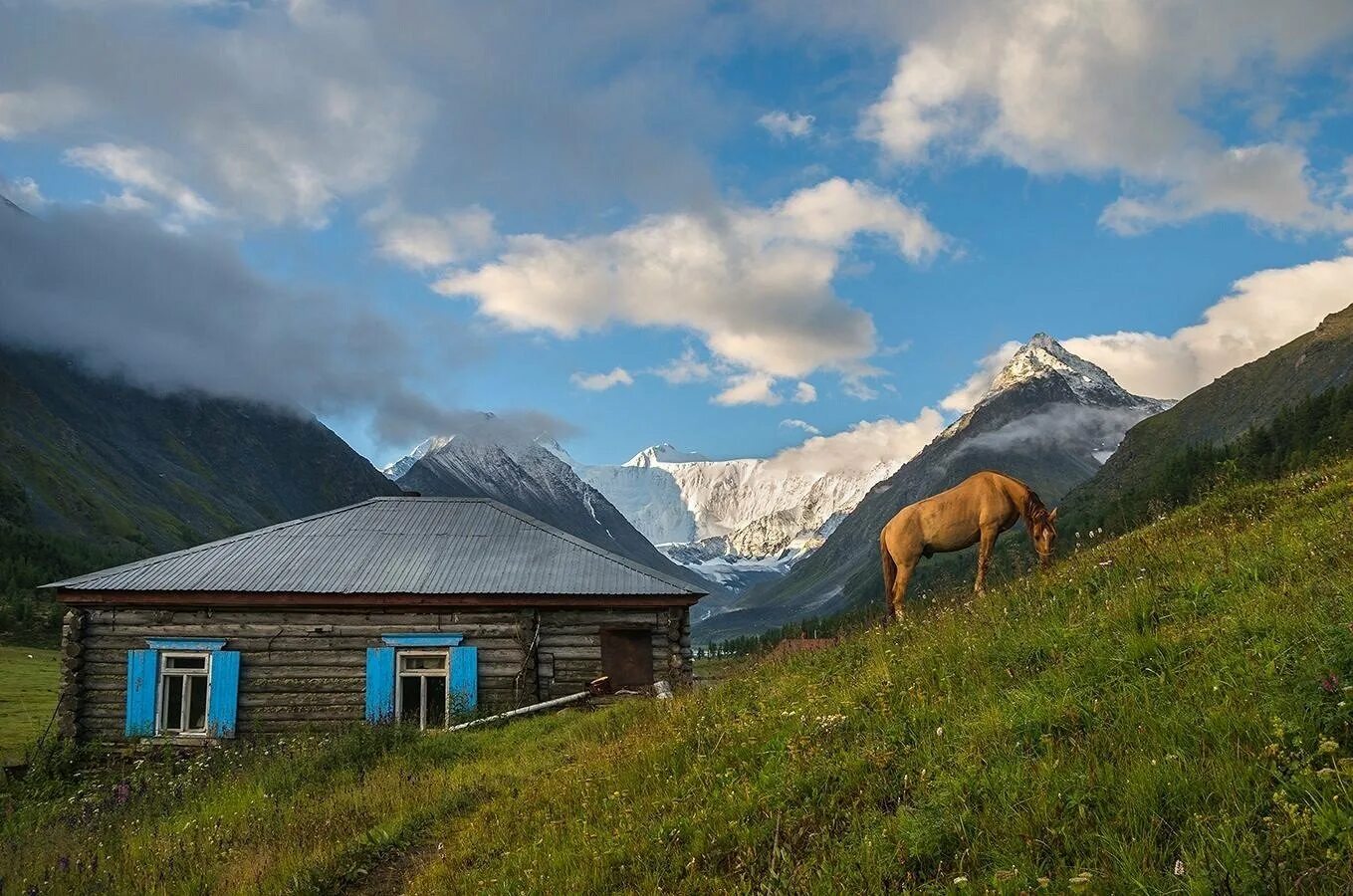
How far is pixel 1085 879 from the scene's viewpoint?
4035 millimetres

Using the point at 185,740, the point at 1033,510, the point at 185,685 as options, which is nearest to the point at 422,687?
the point at 185,740

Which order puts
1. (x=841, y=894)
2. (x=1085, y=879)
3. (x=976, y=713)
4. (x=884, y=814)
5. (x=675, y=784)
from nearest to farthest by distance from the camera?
1. (x=1085, y=879)
2. (x=841, y=894)
3. (x=884, y=814)
4. (x=976, y=713)
5. (x=675, y=784)

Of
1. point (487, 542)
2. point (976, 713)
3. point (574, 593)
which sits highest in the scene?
point (487, 542)

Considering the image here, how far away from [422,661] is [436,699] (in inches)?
45.1

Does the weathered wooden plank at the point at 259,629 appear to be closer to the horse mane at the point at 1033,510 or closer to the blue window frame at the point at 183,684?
the blue window frame at the point at 183,684

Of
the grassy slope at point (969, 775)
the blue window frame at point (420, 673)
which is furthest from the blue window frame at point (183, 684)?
the grassy slope at point (969, 775)

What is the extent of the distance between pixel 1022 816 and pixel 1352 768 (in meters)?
1.56

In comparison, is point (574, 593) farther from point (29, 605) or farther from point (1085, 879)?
point (29, 605)

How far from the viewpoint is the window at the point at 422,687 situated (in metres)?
21.8

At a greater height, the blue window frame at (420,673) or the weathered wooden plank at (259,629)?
the weathered wooden plank at (259,629)

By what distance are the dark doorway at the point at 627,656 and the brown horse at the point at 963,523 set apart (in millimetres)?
9284

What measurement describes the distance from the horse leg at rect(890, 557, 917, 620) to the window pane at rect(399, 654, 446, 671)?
12534 mm

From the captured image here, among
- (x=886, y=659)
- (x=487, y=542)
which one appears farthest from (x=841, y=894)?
(x=487, y=542)

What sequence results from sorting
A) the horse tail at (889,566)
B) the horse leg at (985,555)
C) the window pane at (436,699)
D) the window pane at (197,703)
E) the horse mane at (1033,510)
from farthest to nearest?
the window pane at (197,703) < the window pane at (436,699) < the horse tail at (889,566) < the horse mane at (1033,510) < the horse leg at (985,555)
